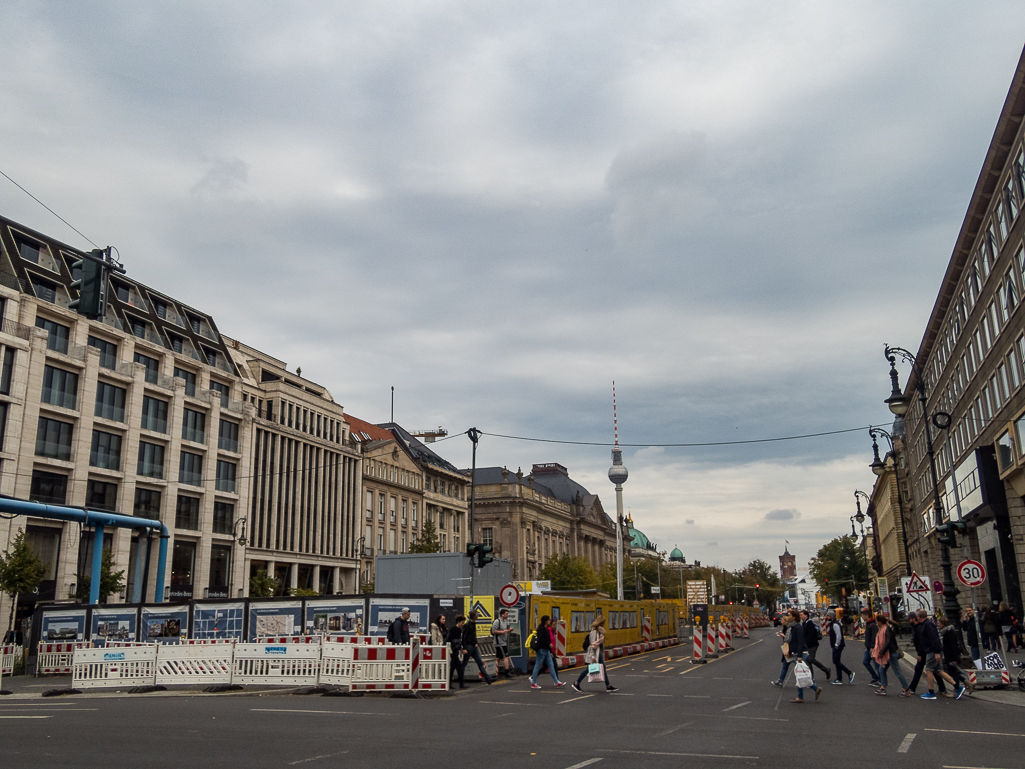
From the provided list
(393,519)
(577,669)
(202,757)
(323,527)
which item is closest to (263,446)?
(323,527)

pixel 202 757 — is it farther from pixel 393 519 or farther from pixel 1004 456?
pixel 393 519

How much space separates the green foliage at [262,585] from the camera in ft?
190

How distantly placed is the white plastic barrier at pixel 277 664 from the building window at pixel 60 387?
107ft

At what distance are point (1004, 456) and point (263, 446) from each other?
162ft

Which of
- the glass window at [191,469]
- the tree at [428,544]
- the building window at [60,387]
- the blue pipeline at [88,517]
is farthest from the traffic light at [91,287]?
the tree at [428,544]

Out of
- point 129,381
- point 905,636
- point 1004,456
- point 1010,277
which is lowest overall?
point 905,636

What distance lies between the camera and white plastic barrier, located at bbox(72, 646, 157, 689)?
20781 mm

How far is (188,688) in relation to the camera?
20406 millimetres

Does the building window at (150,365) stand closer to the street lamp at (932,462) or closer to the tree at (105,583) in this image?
the tree at (105,583)

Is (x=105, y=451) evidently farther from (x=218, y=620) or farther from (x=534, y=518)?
(x=534, y=518)

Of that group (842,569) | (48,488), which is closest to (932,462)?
(48,488)

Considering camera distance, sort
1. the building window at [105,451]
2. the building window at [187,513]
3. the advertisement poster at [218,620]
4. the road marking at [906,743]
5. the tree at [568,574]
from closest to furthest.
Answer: the road marking at [906,743] < the advertisement poster at [218,620] < the building window at [105,451] < the building window at [187,513] < the tree at [568,574]

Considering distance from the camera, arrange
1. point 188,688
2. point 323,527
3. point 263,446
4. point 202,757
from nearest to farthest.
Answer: point 202,757
point 188,688
point 263,446
point 323,527

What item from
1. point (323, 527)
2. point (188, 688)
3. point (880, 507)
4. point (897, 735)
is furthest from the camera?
point (880, 507)
